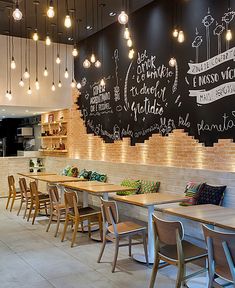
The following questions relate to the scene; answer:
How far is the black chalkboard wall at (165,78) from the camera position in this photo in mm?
6227

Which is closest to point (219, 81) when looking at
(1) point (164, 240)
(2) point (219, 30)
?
(2) point (219, 30)

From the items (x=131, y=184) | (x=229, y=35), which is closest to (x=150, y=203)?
(x=131, y=184)

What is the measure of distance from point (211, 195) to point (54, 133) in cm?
738

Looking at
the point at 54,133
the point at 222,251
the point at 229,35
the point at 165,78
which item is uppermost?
the point at 229,35

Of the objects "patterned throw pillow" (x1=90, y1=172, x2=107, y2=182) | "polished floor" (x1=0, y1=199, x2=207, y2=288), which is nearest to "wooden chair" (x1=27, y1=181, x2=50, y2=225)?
"polished floor" (x1=0, y1=199, x2=207, y2=288)

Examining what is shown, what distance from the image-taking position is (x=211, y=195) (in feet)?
→ 19.1

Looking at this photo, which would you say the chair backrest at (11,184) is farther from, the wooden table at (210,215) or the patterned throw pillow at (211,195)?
the wooden table at (210,215)

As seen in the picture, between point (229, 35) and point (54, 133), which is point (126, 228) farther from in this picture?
point (54, 133)

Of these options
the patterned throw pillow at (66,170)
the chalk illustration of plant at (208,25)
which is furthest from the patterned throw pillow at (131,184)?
the chalk illustration of plant at (208,25)

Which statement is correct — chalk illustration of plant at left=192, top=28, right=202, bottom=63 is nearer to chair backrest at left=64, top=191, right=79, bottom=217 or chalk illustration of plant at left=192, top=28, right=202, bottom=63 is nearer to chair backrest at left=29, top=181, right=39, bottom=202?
chair backrest at left=64, top=191, right=79, bottom=217

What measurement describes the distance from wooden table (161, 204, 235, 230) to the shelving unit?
7358 mm

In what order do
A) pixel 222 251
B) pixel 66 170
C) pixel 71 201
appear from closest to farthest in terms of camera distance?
1. pixel 222 251
2. pixel 71 201
3. pixel 66 170

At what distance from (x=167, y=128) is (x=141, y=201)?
8.52ft

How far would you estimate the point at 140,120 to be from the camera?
8.31 m
